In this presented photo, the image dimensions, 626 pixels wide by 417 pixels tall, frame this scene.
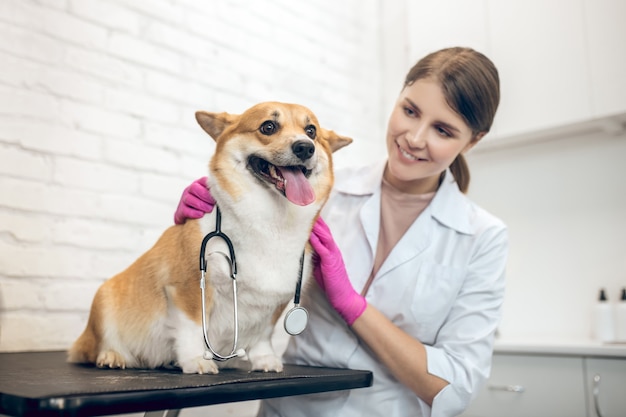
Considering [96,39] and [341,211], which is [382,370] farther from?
[96,39]

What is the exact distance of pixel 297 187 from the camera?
1.11 m

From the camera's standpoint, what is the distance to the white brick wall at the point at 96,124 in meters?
1.64

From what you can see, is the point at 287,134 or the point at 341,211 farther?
the point at 341,211

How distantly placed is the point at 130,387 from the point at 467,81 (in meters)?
1.08

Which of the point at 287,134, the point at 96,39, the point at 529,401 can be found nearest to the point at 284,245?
the point at 287,134

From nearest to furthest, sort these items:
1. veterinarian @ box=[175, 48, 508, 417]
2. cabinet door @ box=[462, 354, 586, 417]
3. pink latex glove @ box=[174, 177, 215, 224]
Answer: pink latex glove @ box=[174, 177, 215, 224] → veterinarian @ box=[175, 48, 508, 417] → cabinet door @ box=[462, 354, 586, 417]

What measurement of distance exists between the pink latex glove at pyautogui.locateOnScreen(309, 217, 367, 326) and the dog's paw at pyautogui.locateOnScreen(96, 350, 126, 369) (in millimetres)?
479

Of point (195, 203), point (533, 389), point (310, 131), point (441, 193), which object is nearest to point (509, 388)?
point (533, 389)

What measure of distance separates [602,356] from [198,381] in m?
1.48

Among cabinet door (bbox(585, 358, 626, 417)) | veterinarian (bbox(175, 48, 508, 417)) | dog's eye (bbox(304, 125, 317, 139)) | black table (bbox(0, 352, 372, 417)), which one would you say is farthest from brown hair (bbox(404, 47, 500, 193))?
cabinet door (bbox(585, 358, 626, 417))

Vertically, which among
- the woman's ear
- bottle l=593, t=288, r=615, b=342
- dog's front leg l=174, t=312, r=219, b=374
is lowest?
bottle l=593, t=288, r=615, b=342

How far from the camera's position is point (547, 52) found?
2.19 m

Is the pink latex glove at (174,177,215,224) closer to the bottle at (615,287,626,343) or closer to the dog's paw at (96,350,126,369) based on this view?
the dog's paw at (96,350,126,369)

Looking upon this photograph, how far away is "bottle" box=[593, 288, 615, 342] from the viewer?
2.09 meters
